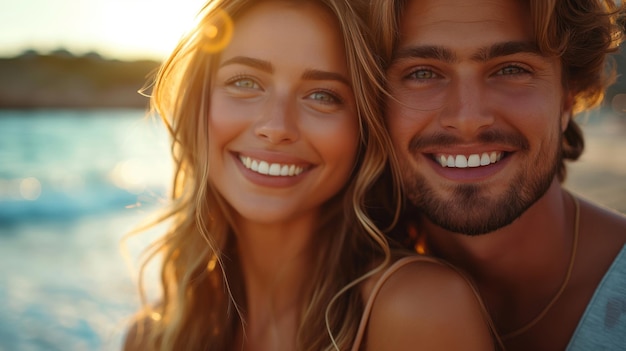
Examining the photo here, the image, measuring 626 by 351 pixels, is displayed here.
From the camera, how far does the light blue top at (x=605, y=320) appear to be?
2.82 m

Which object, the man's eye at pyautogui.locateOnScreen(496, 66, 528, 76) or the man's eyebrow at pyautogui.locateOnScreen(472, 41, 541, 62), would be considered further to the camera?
the man's eye at pyautogui.locateOnScreen(496, 66, 528, 76)

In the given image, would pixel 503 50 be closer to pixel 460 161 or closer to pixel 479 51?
pixel 479 51

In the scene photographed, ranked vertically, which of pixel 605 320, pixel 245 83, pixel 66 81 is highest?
pixel 66 81

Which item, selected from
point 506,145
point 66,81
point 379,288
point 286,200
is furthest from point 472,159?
point 66,81

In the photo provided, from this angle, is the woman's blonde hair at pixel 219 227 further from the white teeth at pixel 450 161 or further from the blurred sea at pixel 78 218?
the blurred sea at pixel 78 218

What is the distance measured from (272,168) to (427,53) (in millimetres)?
921

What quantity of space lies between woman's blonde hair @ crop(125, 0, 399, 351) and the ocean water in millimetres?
509

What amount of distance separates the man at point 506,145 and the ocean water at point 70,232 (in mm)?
1734

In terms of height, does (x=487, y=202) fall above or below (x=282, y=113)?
below

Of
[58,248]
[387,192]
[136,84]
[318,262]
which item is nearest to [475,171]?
[387,192]

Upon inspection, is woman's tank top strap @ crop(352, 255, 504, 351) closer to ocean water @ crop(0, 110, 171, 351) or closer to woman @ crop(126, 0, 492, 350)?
woman @ crop(126, 0, 492, 350)

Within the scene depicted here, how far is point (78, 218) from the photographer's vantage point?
37.8 feet

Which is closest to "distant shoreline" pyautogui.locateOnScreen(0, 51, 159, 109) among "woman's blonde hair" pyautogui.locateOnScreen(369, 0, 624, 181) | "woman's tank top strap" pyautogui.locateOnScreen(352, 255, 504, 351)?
"woman's blonde hair" pyautogui.locateOnScreen(369, 0, 624, 181)

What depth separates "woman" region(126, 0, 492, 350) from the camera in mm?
2557
